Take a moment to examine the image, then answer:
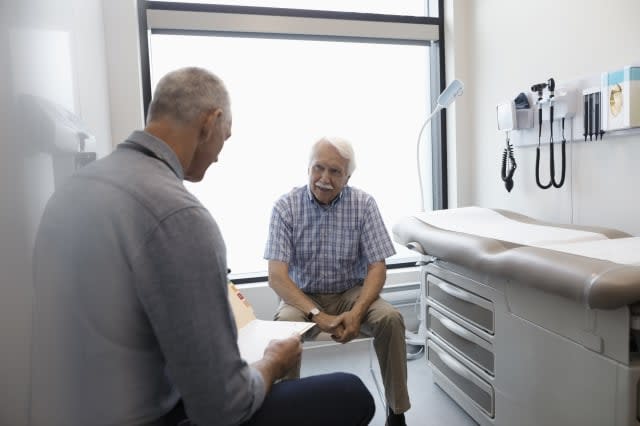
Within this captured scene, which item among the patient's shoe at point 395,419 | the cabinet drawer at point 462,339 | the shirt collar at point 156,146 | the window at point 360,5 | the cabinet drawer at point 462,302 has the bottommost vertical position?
the patient's shoe at point 395,419

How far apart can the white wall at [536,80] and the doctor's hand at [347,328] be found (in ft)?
3.41

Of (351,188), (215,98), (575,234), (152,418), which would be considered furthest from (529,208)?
(152,418)

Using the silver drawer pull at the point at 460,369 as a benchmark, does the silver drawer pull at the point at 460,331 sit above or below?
above

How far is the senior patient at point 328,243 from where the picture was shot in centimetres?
172

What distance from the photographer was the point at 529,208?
207 cm

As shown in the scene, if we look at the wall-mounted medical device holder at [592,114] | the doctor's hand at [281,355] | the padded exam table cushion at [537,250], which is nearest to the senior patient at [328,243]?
the padded exam table cushion at [537,250]

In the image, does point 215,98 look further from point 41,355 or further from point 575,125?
point 575,125

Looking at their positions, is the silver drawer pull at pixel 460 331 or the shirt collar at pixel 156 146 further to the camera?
the silver drawer pull at pixel 460 331

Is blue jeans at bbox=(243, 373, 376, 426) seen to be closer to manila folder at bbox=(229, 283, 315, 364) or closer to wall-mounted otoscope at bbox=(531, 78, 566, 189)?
manila folder at bbox=(229, 283, 315, 364)

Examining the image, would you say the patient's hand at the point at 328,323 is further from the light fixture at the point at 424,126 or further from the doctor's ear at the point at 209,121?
the doctor's ear at the point at 209,121

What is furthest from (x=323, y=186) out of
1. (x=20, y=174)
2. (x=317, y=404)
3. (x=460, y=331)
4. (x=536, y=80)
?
(x=20, y=174)

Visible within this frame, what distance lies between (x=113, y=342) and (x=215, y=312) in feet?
0.53

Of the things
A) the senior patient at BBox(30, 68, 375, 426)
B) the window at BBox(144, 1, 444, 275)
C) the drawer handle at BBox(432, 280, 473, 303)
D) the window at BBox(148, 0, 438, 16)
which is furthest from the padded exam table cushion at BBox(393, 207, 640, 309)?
the window at BBox(148, 0, 438, 16)

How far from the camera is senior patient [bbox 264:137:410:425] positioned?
172 cm
